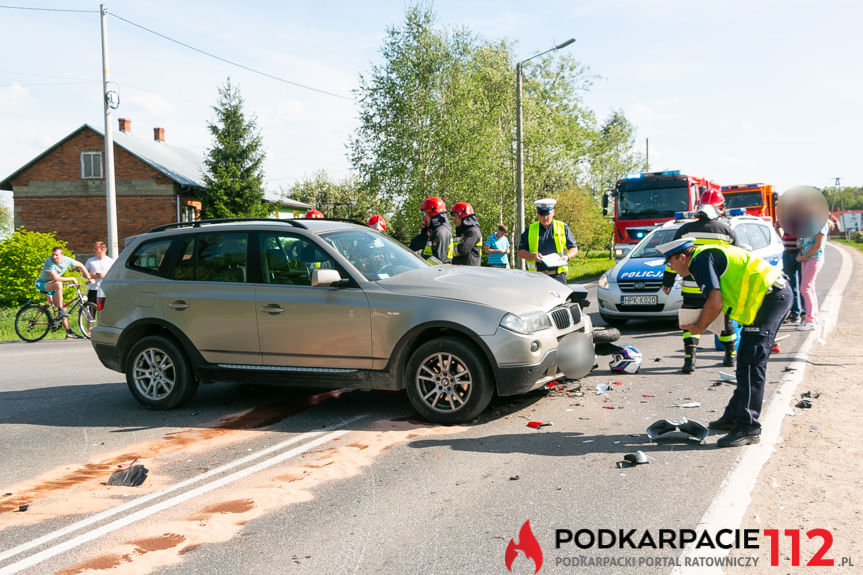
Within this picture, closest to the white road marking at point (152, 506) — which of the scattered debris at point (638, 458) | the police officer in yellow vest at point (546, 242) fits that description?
the scattered debris at point (638, 458)

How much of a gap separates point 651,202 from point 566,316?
1731 centimetres

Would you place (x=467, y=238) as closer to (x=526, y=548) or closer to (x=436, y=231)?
(x=436, y=231)

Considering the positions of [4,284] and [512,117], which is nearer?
[4,284]

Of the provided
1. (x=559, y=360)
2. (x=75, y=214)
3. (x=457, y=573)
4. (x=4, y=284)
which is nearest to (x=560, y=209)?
(x=75, y=214)

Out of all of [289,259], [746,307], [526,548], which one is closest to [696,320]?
[746,307]

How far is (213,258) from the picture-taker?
696cm

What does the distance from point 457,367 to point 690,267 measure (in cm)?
A: 196

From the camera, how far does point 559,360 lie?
6.12 m

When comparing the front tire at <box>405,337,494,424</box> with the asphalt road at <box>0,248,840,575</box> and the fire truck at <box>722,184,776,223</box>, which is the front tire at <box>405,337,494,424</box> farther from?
the fire truck at <box>722,184,776,223</box>

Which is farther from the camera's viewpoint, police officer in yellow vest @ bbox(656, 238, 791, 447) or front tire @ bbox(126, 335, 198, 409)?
front tire @ bbox(126, 335, 198, 409)

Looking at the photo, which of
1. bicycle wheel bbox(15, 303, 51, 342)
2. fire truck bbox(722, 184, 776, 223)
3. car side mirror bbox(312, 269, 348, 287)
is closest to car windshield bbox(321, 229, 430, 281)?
car side mirror bbox(312, 269, 348, 287)

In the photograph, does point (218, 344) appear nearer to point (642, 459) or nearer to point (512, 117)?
point (642, 459)

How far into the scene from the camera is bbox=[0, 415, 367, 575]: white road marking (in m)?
3.81

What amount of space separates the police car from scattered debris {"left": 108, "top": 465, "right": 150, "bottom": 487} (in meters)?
7.70
